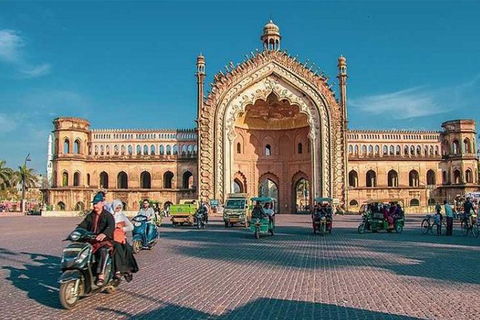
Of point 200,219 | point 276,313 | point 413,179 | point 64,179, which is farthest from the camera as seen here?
point 413,179

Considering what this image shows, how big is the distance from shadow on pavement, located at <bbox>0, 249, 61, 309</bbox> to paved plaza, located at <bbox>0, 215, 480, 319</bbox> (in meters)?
0.02

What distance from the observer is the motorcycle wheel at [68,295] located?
8.06 m

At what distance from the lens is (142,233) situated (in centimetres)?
1634

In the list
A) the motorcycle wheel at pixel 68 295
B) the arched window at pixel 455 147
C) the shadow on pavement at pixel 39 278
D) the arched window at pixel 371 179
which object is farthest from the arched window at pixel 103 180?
the motorcycle wheel at pixel 68 295

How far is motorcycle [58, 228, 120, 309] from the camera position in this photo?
823 centimetres

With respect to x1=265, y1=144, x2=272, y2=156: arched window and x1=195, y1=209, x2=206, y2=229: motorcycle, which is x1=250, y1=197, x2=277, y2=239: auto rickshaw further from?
x1=265, y1=144, x2=272, y2=156: arched window

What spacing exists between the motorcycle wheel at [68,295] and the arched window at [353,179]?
4678cm

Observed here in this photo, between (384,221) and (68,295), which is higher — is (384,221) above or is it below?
above

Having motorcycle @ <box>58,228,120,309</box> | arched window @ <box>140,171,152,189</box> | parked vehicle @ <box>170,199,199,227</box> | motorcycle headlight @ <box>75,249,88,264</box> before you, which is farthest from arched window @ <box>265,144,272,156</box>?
motorcycle headlight @ <box>75,249,88,264</box>

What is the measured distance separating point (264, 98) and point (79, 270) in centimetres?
4253

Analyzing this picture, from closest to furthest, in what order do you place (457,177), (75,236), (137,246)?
(75,236) → (137,246) → (457,177)

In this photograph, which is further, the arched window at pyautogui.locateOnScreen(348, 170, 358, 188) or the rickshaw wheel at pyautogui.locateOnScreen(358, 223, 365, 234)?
the arched window at pyautogui.locateOnScreen(348, 170, 358, 188)

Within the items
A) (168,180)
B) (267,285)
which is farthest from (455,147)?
(267,285)

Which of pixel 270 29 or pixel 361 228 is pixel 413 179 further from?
pixel 361 228
